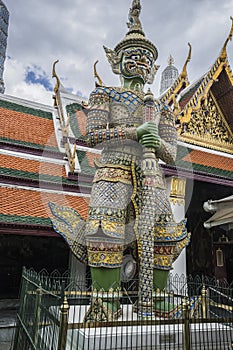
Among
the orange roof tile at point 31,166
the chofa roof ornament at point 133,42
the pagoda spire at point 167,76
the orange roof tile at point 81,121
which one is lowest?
the orange roof tile at point 31,166

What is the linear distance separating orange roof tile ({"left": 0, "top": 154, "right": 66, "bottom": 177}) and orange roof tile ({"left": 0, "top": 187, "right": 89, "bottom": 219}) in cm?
58

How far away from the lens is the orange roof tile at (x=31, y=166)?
603 cm

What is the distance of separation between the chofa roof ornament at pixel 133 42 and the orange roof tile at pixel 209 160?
348 cm

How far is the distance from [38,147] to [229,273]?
19.9 feet

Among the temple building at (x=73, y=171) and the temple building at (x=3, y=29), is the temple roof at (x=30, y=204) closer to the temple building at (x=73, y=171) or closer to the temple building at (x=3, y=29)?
the temple building at (x=73, y=171)

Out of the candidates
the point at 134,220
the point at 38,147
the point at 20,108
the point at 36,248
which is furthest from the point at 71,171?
the point at 20,108

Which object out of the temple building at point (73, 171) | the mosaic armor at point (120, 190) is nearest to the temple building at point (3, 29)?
the temple building at point (73, 171)

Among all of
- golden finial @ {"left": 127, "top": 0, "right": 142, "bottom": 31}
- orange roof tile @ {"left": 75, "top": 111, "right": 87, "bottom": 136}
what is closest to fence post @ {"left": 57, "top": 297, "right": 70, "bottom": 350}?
golden finial @ {"left": 127, "top": 0, "right": 142, "bottom": 31}

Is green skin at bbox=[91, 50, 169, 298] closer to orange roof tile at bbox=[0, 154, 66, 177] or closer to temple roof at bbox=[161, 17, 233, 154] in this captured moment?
orange roof tile at bbox=[0, 154, 66, 177]

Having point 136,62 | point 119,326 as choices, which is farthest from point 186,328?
point 136,62

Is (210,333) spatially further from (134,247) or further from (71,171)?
(71,171)

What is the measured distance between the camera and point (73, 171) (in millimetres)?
6000

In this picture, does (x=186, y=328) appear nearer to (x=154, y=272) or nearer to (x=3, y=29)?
(x=154, y=272)

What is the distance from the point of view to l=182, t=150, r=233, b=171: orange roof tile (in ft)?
22.9
